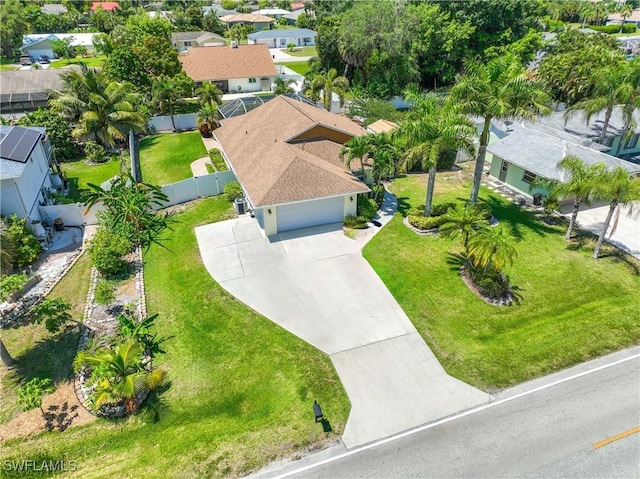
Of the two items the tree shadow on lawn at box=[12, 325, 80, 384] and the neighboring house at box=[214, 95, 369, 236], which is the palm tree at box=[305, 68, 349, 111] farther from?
the tree shadow on lawn at box=[12, 325, 80, 384]

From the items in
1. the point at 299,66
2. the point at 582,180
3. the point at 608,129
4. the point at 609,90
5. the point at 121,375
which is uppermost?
the point at 609,90

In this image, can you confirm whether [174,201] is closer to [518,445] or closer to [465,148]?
[465,148]

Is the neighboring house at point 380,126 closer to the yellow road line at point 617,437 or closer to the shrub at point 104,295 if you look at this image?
the shrub at point 104,295

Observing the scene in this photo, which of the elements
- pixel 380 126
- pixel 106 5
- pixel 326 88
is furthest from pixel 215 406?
pixel 106 5

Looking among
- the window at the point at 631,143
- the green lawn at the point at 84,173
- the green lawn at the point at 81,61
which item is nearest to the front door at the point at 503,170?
the window at the point at 631,143

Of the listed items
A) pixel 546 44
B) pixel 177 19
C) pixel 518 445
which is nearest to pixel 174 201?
pixel 518 445

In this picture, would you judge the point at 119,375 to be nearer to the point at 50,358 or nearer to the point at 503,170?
the point at 50,358

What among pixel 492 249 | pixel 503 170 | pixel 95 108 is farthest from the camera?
pixel 95 108
